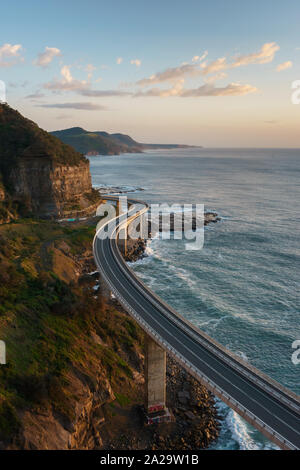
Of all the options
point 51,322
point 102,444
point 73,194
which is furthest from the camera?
point 73,194

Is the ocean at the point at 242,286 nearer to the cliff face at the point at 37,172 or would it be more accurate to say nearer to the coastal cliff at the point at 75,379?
the coastal cliff at the point at 75,379

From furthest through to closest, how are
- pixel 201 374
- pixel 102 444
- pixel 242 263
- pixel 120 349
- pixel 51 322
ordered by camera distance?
pixel 242 263 → pixel 120 349 → pixel 51 322 → pixel 102 444 → pixel 201 374

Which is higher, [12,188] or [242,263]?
[12,188]

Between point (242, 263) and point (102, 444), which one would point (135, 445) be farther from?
point (242, 263)

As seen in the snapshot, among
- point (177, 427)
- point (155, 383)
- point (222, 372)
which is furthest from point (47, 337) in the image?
point (222, 372)

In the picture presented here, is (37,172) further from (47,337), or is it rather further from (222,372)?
(222,372)

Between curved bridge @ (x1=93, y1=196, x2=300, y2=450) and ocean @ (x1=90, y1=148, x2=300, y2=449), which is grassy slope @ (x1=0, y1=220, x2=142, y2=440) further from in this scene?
ocean @ (x1=90, y1=148, x2=300, y2=449)

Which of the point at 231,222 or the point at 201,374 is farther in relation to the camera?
the point at 231,222
